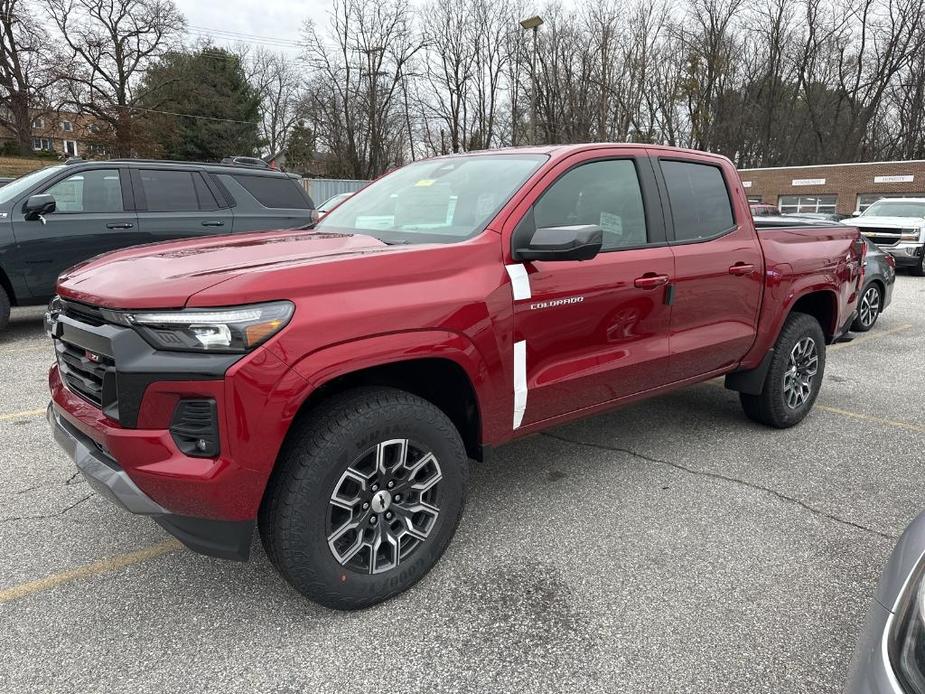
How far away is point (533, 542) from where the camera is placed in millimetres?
3004

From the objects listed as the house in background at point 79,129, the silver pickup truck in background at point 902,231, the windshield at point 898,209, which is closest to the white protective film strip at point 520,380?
the silver pickup truck in background at point 902,231

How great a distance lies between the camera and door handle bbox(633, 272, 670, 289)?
3256 mm

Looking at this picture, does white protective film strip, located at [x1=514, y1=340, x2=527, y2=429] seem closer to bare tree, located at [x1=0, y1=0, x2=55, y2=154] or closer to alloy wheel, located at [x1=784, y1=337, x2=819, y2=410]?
alloy wheel, located at [x1=784, y1=337, x2=819, y2=410]

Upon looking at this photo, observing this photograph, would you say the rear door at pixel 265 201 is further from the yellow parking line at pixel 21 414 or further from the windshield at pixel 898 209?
the windshield at pixel 898 209

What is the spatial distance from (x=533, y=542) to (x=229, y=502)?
1.49 metres

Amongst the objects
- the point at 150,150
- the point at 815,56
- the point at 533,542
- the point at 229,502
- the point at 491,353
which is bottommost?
the point at 533,542

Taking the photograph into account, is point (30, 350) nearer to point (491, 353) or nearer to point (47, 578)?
point (47, 578)

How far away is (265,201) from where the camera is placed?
8109 millimetres

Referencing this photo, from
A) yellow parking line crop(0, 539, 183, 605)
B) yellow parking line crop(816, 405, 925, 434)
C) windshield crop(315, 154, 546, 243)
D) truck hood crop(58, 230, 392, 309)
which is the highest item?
windshield crop(315, 154, 546, 243)

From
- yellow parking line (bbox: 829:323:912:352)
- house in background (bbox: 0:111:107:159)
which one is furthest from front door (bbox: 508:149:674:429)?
house in background (bbox: 0:111:107:159)

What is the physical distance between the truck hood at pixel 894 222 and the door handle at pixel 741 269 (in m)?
13.5

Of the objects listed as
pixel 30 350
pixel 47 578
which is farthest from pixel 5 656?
pixel 30 350

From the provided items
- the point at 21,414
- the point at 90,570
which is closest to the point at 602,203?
the point at 90,570

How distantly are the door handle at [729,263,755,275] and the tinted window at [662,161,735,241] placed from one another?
0.23 metres
